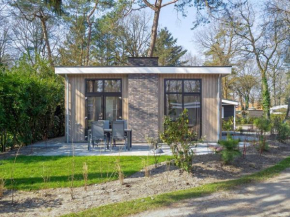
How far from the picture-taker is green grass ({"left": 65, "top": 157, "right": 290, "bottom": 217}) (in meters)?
3.32

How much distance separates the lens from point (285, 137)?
9.21 metres

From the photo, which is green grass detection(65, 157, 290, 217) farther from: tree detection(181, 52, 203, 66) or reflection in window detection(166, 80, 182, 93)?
tree detection(181, 52, 203, 66)

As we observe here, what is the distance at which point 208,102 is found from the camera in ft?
32.4

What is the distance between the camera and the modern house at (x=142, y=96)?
380 inches

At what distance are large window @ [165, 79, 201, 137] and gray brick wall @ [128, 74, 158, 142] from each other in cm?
56

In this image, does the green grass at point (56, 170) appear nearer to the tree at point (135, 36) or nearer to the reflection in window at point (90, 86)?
the reflection in window at point (90, 86)

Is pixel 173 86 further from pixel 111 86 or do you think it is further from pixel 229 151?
pixel 229 151

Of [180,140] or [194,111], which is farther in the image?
[194,111]

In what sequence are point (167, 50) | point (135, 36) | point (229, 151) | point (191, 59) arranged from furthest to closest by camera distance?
1. point (191, 59)
2. point (167, 50)
3. point (135, 36)
4. point (229, 151)

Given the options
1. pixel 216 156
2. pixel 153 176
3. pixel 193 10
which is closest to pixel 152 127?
pixel 216 156

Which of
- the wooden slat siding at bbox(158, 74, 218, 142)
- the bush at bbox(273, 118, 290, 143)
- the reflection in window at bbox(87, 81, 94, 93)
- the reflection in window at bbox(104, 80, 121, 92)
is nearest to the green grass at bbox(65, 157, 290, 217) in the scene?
the bush at bbox(273, 118, 290, 143)

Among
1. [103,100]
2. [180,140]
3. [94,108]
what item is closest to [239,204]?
[180,140]

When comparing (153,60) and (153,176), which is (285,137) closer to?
(153,60)

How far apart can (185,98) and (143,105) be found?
5.53ft
